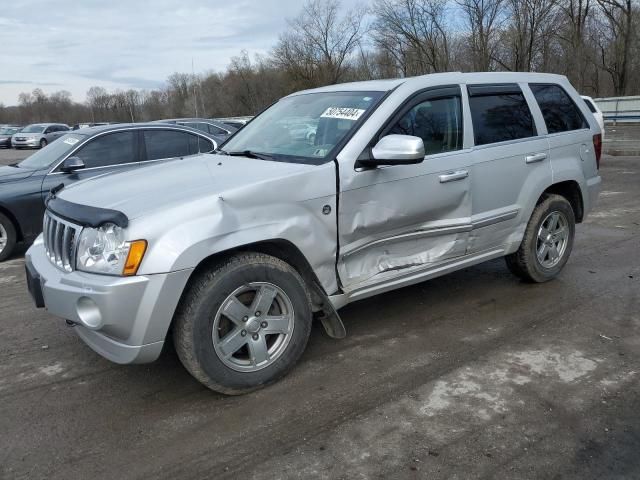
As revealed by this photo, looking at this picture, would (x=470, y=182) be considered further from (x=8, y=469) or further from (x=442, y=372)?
(x=8, y=469)

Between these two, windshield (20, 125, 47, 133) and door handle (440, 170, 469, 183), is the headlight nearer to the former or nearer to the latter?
door handle (440, 170, 469, 183)

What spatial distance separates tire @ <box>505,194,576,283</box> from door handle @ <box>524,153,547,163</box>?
1.39 feet

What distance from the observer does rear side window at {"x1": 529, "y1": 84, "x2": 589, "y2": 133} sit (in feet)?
16.4

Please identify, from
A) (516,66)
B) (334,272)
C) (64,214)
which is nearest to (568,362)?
(334,272)

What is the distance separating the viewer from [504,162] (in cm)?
452

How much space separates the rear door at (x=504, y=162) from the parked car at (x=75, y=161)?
3.62 m

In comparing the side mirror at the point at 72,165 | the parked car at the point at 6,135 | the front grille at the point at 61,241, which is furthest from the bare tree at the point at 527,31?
the front grille at the point at 61,241

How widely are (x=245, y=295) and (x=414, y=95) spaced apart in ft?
6.29

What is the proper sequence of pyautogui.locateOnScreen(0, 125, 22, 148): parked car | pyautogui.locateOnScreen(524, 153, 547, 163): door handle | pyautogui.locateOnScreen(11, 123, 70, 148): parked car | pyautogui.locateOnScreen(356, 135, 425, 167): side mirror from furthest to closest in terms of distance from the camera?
1. pyautogui.locateOnScreen(0, 125, 22, 148): parked car
2. pyautogui.locateOnScreen(11, 123, 70, 148): parked car
3. pyautogui.locateOnScreen(524, 153, 547, 163): door handle
4. pyautogui.locateOnScreen(356, 135, 425, 167): side mirror

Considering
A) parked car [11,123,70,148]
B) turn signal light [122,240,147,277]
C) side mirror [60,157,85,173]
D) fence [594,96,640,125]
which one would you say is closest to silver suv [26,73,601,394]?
turn signal light [122,240,147,277]

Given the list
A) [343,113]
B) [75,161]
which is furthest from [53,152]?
[343,113]

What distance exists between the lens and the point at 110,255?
2.94 meters

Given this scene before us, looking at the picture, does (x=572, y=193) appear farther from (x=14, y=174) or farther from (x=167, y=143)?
(x=14, y=174)

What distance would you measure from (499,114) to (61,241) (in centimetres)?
345
